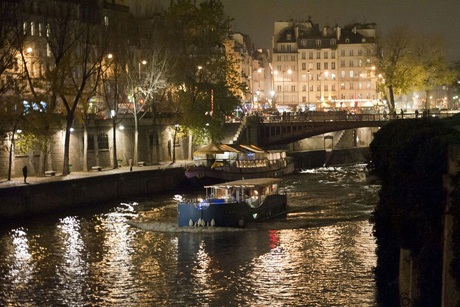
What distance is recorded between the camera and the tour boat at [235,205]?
47.2m

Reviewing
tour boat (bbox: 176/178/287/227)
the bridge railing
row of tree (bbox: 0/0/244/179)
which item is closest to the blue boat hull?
tour boat (bbox: 176/178/287/227)

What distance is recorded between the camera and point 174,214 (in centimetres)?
5400

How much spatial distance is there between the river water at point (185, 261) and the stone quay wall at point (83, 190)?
150cm

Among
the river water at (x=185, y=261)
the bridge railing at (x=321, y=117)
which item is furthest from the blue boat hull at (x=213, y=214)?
the bridge railing at (x=321, y=117)

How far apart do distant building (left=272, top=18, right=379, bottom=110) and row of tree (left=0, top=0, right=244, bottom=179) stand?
78.7 metres

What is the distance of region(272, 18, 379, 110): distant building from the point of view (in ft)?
540

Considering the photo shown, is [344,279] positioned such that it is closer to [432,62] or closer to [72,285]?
[72,285]

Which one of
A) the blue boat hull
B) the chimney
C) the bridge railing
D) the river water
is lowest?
the river water

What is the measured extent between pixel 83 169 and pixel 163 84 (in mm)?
10107

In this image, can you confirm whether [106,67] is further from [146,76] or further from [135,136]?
[135,136]

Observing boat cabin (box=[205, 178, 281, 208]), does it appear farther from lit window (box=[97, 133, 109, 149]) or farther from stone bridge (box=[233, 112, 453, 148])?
stone bridge (box=[233, 112, 453, 148])

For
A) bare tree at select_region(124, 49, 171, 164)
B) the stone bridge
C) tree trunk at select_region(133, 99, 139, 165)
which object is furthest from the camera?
the stone bridge

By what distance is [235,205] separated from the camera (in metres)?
48.3

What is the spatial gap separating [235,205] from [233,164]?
2635 cm
